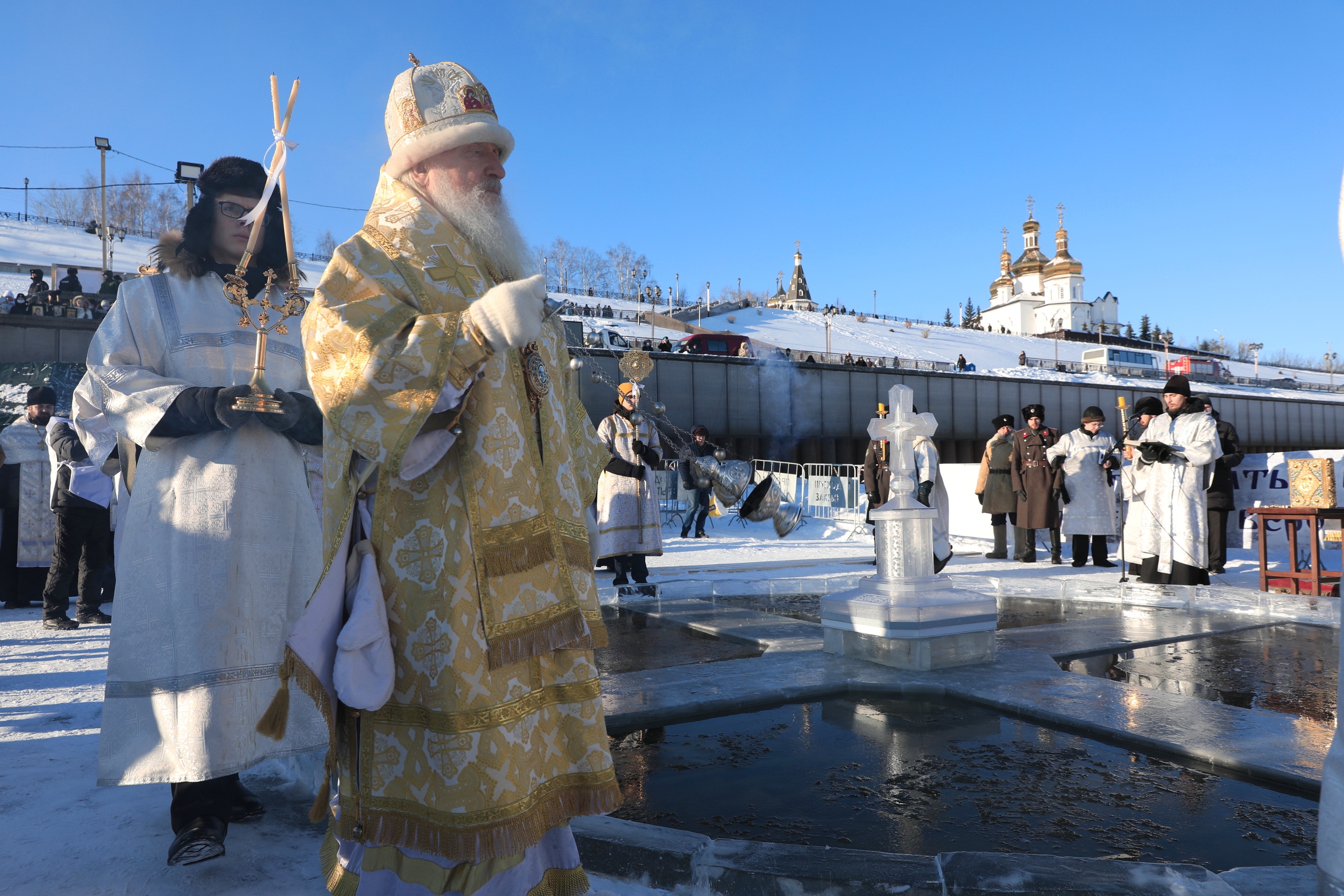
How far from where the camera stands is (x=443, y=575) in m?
1.93

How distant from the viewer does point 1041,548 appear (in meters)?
14.0

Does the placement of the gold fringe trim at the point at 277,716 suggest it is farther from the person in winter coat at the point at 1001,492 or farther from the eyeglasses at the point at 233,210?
the person in winter coat at the point at 1001,492

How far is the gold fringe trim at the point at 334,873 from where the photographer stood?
1943mm

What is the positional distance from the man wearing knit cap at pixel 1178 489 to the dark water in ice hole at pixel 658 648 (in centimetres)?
496

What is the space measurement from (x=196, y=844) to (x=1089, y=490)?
35.4 ft

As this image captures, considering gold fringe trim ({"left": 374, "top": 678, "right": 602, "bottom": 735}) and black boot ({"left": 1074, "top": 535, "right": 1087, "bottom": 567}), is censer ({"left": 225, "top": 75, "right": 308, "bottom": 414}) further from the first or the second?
black boot ({"left": 1074, "top": 535, "right": 1087, "bottom": 567})

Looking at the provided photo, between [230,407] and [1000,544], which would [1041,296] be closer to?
[1000,544]

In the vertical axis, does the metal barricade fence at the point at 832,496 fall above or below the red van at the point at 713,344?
below

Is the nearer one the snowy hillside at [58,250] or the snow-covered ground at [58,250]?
the snow-covered ground at [58,250]

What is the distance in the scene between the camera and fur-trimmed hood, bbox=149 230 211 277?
Result: 8.95 ft

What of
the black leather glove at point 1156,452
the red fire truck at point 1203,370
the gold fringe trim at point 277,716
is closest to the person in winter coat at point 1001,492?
the black leather glove at point 1156,452

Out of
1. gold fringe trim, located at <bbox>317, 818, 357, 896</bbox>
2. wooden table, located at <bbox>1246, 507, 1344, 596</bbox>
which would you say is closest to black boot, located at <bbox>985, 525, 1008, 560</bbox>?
wooden table, located at <bbox>1246, 507, 1344, 596</bbox>

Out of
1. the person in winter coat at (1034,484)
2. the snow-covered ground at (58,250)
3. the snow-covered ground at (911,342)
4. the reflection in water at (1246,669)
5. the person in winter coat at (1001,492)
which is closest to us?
the reflection in water at (1246,669)

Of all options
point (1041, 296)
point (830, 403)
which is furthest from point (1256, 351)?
point (830, 403)
